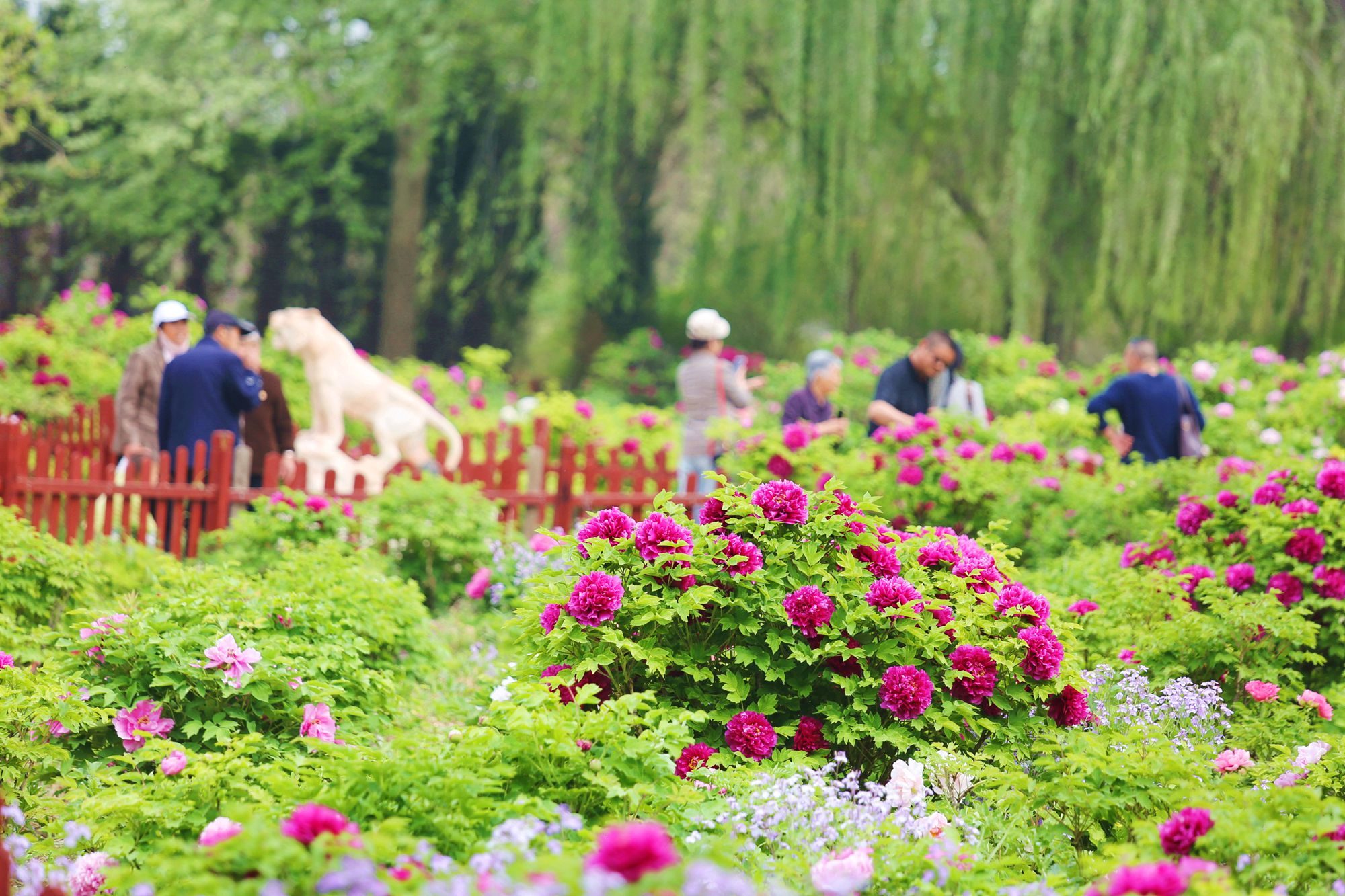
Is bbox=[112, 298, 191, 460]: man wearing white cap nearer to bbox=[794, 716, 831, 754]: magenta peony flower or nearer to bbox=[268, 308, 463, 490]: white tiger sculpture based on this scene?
bbox=[268, 308, 463, 490]: white tiger sculpture

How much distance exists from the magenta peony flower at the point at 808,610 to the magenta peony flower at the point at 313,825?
62.6 inches

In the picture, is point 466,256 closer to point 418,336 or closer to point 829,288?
point 418,336

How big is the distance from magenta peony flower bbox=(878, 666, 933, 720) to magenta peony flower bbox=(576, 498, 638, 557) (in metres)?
0.78

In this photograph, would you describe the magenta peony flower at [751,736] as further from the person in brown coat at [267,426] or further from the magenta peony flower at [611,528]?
the person in brown coat at [267,426]

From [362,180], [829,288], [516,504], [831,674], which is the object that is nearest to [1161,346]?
[829,288]

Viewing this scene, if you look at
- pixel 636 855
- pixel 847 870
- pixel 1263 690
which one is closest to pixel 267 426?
pixel 1263 690

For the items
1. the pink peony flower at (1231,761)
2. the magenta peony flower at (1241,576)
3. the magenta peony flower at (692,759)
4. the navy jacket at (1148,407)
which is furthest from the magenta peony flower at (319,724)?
the navy jacket at (1148,407)

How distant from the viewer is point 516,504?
8.55m

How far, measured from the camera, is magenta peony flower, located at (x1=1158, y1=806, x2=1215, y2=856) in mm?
2549

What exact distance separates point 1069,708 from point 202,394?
506cm

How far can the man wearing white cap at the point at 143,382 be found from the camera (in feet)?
25.3

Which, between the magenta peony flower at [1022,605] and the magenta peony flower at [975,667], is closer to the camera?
the magenta peony flower at [975,667]

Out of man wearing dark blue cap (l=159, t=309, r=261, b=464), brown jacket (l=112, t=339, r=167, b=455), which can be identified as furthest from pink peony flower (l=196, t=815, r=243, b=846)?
brown jacket (l=112, t=339, r=167, b=455)

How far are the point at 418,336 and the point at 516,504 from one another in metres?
12.1
